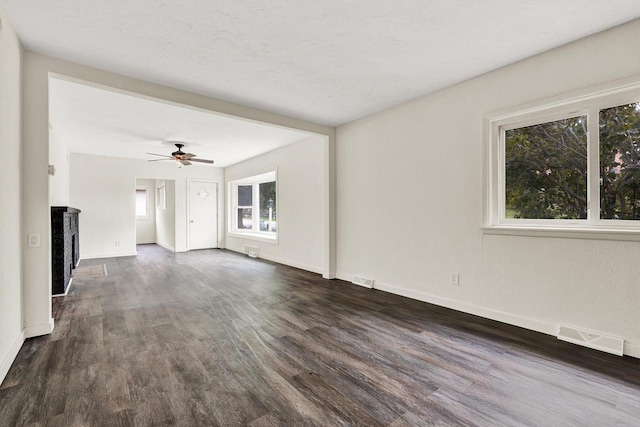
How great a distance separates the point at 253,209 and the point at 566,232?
6526mm

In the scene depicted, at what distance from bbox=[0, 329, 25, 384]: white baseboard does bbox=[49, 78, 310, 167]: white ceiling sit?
7.90 ft

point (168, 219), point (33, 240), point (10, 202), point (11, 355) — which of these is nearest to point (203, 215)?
point (168, 219)

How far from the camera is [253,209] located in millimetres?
7781

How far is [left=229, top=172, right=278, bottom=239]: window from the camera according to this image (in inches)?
276

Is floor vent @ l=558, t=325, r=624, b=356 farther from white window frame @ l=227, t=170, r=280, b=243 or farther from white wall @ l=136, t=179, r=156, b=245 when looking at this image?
white wall @ l=136, t=179, r=156, b=245

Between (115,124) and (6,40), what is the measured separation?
2630 millimetres

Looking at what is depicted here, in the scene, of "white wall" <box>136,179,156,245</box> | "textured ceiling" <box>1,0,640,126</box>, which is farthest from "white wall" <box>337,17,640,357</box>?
"white wall" <box>136,179,156,245</box>

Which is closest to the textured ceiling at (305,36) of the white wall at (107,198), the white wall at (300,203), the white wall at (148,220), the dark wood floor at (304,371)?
the white wall at (300,203)

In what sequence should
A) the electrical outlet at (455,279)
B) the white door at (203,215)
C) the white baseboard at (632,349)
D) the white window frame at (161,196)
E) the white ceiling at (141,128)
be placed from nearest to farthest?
1. the white baseboard at (632,349)
2. the electrical outlet at (455,279)
3. the white ceiling at (141,128)
4. the white door at (203,215)
5. the white window frame at (161,196)

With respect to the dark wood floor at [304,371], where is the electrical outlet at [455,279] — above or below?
above

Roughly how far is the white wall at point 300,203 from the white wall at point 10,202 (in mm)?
3448

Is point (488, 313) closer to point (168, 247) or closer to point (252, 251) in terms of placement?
point (252, 251)

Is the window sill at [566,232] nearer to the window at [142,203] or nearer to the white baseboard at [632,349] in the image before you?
the white baseboard at [632,349]

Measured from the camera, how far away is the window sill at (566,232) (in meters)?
2.18
